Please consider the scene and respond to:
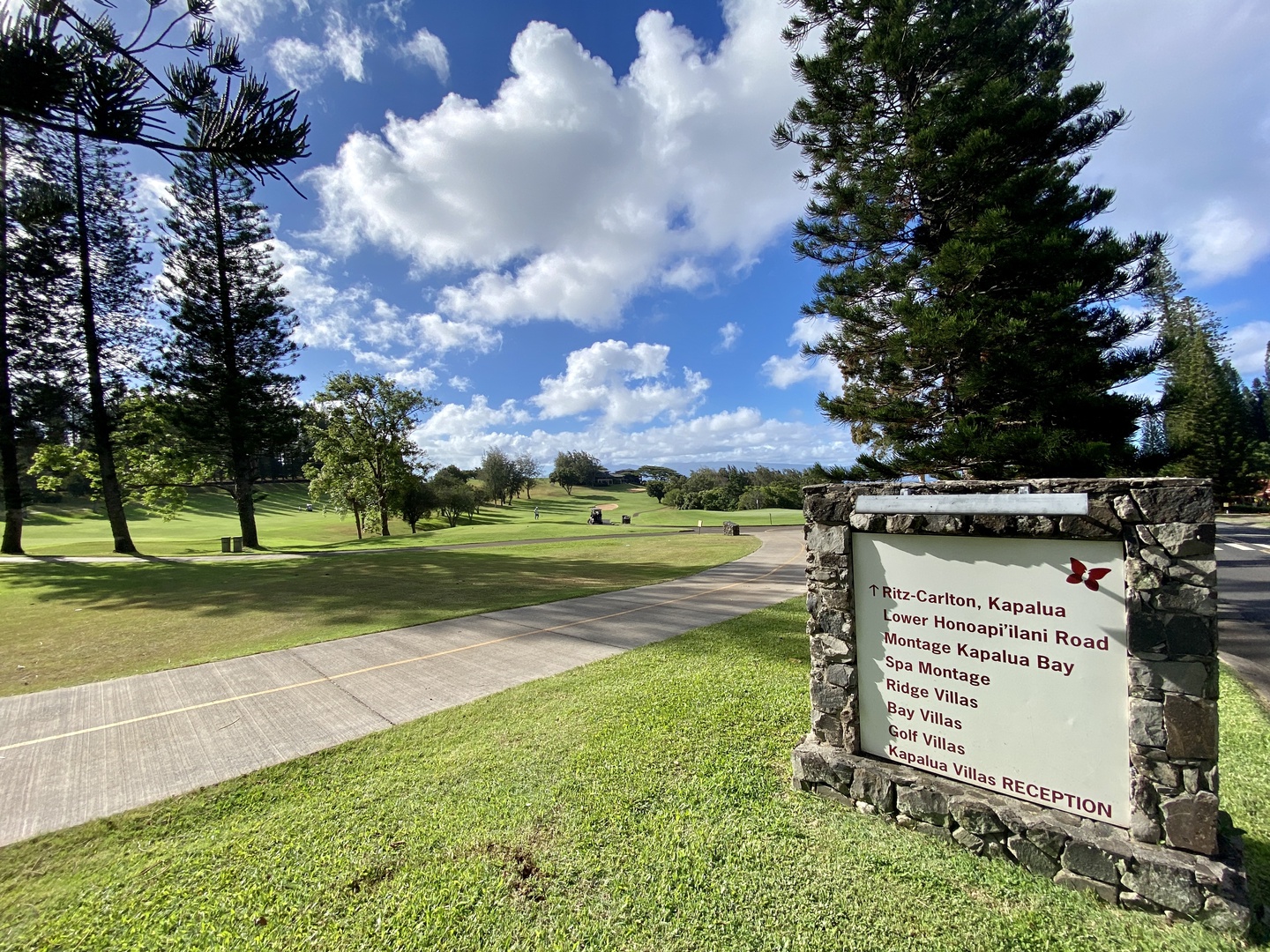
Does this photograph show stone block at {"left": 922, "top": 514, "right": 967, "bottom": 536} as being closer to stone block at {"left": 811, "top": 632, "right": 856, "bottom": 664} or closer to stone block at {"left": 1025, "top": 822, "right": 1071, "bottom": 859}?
stone block at {"left": 811, "top": 632, "right": 856, "bottom": 664}

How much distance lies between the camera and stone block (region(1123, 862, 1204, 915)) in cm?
213

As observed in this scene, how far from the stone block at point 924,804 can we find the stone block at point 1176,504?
5.94ft

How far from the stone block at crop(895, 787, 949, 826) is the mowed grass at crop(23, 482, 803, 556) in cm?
2213

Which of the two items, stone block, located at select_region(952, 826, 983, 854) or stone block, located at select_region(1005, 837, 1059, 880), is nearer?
stone block, located at select_region(1005, 837, 1059, 880)

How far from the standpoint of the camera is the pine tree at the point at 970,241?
8078 mm

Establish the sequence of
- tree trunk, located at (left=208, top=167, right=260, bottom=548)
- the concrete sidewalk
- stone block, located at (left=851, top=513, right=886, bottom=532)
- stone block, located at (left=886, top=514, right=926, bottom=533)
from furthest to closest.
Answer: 1. tree trunk, located at (left=208, top=167, right=260, bottom=548)
2. the concrete sidewalk
3. stone block, located at (left=851, top=513, right=886, bottom=532)
4. stone block, located at (left=886, top=514, right=926, bottom=533)

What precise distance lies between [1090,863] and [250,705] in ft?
21.1

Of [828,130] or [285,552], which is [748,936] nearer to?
[828,130]

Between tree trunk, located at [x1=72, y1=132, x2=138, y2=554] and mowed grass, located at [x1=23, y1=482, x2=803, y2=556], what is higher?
tree trunk, located at [x1=72, y1=132, x2=138, y2=554]

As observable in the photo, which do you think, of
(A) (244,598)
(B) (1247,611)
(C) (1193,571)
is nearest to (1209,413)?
(B) (1247,611)

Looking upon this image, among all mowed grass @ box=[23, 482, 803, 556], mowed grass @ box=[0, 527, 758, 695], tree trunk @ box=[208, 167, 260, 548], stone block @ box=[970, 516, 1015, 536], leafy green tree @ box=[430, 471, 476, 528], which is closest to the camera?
stone block @ box=[970, 516, 1015, 536]

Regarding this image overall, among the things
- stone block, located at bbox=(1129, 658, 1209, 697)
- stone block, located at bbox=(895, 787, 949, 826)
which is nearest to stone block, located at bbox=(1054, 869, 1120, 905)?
stone block, located at bbox=(895, 787, 949, 826)

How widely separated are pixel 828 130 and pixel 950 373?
5.67 m

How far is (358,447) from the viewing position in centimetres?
3183
